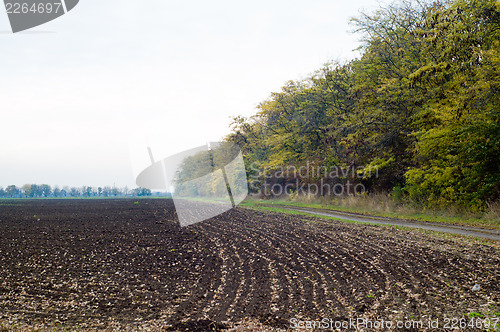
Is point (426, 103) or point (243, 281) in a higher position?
point (426, 103)

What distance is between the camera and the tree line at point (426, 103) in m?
18.6

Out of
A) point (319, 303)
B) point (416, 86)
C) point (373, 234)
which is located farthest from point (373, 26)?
point (319, 303)

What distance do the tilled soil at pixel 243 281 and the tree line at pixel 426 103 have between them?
652 cm

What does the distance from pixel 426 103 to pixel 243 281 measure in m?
18.0

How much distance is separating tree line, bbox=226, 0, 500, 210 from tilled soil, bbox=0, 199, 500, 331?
6.52 metres

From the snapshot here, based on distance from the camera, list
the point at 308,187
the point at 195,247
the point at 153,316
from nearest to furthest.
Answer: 1. the point at 153,316
2. the point at 195,247
3. the point at 308,187

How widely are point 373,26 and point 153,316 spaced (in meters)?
25.3

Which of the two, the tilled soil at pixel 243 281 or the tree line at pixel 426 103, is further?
the tree line at pixel 426 103

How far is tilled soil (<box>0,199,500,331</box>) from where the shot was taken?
702 centimetres

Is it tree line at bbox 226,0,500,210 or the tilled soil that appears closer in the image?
the tilled soil

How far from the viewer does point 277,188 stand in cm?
5328

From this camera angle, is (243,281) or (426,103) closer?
(243,281)

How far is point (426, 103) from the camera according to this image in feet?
74.3

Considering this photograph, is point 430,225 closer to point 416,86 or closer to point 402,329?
point 416,86
